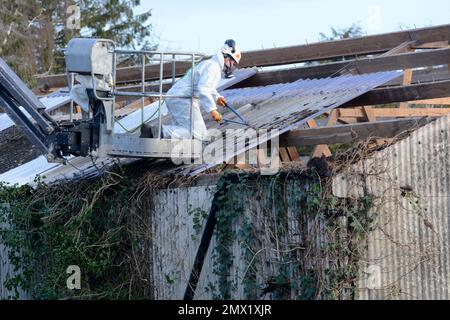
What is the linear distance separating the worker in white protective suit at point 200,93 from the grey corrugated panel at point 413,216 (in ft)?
8.53

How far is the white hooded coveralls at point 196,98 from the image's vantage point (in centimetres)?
1211

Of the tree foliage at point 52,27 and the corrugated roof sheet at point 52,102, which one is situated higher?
the tree foliage at point 52,27

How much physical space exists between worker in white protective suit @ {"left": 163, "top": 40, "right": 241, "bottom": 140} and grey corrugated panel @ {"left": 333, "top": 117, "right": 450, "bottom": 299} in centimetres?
260

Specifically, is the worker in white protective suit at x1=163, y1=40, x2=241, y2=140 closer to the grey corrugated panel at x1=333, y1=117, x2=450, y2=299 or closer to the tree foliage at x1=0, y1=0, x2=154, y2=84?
the grey corrugated panel at x1=333, y1=117, x2=450, y2=299

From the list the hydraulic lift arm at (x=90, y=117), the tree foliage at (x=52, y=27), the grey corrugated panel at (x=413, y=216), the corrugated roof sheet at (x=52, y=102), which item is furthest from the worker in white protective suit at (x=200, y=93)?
the tree foliage at (x=52, y=27)

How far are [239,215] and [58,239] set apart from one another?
317cm

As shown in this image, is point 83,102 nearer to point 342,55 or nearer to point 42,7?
point 342,55

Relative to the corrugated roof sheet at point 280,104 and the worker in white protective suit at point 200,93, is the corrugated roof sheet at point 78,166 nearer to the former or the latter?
the corrugated roof sheet at point 280,104

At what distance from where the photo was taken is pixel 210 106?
471 inches

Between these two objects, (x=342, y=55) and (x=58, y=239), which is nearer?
(x=58, y=239)

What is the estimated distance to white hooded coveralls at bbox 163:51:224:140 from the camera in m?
12.1

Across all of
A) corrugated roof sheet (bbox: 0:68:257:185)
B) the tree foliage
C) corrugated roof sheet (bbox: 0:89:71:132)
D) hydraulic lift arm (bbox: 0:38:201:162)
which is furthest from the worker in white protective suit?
the tree foliage

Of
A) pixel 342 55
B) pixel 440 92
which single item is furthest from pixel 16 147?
pixel 440 92

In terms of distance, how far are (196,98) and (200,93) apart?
276 mm
